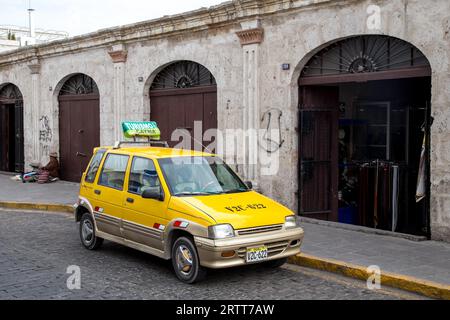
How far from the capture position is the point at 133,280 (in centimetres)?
721

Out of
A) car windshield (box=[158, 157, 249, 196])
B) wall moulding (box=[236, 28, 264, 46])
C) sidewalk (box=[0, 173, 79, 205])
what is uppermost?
wall moulding (box=[236, 28, 264, 46])

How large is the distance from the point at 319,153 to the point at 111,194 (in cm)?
481

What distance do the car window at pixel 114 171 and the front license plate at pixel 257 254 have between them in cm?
237

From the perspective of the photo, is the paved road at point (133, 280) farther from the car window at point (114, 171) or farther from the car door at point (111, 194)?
the car window at point (114, 171)

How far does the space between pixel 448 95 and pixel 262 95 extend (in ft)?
13.2

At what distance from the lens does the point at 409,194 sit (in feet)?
37.5

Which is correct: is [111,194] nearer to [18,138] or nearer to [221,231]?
[221,231]

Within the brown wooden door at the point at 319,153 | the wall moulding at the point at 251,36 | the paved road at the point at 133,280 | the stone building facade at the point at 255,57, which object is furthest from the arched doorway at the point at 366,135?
the paved road at the point at 133,280

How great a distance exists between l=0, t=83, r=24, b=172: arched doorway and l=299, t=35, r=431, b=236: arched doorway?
41.7 ft

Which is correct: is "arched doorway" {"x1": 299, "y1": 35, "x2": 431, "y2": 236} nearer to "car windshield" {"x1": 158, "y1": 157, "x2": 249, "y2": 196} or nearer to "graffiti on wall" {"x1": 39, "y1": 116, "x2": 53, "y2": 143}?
"car windshield" {"x1": 158, "y1": 157, "x2": 249, "y2": 196}

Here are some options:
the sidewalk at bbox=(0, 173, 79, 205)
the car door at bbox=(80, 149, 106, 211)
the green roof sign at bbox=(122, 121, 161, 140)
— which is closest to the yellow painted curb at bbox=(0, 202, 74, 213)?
the sidewalk at bbox=(0, 173, 79, 205)

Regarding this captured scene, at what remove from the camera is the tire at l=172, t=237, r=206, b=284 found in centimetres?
691

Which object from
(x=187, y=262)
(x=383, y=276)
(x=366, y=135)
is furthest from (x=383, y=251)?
(x=366, y=135)

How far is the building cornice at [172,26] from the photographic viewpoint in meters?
11.4
